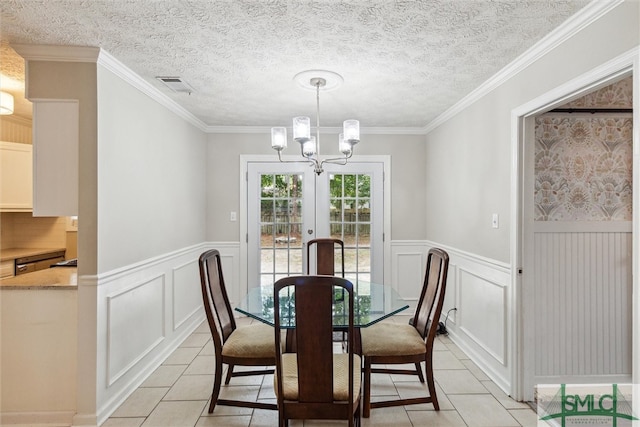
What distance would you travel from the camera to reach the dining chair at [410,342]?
2277mm

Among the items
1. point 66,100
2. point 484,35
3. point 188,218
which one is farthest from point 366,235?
point 66,100

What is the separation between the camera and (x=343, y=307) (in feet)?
8.04

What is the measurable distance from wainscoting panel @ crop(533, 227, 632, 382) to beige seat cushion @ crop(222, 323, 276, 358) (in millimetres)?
1882

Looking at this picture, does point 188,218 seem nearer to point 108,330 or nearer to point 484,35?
point 108,330

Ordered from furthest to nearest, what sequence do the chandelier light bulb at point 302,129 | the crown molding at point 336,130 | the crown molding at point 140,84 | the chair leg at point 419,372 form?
the crown molding at point 336,130, the chair leg at point 419,372, the chandelier light bulb at point 302,129, the crown molding at point 140,84

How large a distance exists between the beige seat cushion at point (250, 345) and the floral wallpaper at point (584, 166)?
6.80 feet

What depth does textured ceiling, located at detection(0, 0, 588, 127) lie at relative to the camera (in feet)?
5.90

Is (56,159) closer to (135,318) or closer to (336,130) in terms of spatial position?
(135,318)

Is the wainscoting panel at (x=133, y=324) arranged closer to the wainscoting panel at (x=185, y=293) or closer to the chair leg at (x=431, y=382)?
the wainscoting panel at (x=185, y=293)

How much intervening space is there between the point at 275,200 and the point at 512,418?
3.18m

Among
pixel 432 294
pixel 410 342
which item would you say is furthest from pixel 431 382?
pixel 432 294

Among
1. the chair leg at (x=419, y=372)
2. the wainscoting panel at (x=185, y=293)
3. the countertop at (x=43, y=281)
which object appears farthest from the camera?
the wainscoting panel at (x=185, y=293)

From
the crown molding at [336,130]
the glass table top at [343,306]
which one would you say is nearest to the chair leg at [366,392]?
the glass table top at [343,306]

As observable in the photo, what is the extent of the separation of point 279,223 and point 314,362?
287cm
